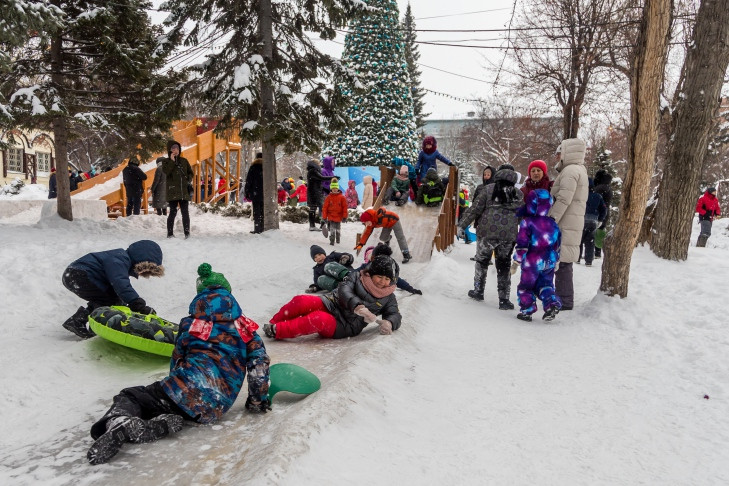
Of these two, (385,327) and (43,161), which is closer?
(385,327)

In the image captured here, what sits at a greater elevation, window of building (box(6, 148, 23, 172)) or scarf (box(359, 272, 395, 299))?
window of building (box(6, 148, 23, 172))

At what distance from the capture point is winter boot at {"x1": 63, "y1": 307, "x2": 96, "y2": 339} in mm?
5234

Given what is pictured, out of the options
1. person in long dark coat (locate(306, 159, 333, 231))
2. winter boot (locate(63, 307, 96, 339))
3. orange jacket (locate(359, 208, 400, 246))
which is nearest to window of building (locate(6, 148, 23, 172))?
person in long dark coat (locate(306, 159, 333, 231))

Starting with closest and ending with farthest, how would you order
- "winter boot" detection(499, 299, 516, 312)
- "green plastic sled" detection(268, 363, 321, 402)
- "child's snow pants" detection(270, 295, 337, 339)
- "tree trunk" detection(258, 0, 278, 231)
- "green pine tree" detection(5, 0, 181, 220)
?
"green plastic sled" detection(268, 363, 321, 402) < "child's snow pants" detection(270, 295, 337, 339) < "winter boot" detection(499, 299, 516, 312) < "green pine tree" detection(5, 0, 181, 220) < "tree trunk" detection(258, 0, 278, 231)

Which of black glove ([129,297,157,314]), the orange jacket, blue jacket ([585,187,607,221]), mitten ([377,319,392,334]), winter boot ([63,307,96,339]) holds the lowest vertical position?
winter boot ([63,307,96,339])

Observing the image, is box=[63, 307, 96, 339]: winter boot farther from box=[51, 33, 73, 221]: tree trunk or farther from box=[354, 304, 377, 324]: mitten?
box=[51, 33, 73, 221]: tree trunk

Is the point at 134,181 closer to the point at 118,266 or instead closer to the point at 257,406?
the point at 118,266

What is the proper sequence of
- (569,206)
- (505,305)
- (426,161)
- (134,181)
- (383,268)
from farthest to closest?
(134,181)
(426,161)
(505,305)
(569,206)
(383,268)

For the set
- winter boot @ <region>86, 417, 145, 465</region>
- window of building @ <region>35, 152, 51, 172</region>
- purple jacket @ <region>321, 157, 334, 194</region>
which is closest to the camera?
winter boot @ <region>86, 417, 145, 465</region>

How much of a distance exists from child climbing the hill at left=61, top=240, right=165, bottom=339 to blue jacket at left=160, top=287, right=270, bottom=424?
196 centimetres

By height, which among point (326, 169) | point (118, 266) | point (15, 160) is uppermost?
point (15, 160)

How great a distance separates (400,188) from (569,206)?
21.6 ft

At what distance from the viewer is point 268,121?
10.8 m

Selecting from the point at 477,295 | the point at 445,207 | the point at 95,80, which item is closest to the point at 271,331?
the point at 477,295
